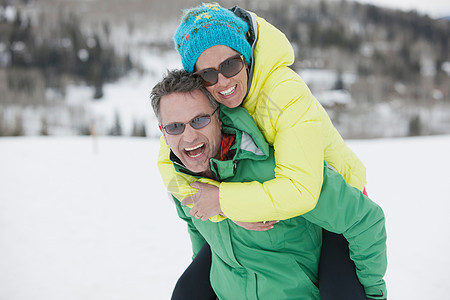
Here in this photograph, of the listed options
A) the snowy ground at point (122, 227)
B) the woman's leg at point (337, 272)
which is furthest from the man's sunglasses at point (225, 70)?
the snowy ground at point (122, 227)

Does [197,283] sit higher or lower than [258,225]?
lower

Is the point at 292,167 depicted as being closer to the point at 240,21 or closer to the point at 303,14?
the point at 240,21

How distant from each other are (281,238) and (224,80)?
58 cm

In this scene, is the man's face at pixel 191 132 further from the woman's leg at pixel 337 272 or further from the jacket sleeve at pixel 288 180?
the woman's leg at pixel 337 272

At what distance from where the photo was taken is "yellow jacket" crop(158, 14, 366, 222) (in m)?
1.03

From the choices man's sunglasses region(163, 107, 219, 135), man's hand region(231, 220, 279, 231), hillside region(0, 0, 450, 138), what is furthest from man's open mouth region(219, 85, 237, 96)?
hillside region(0, 0, 450, 138)

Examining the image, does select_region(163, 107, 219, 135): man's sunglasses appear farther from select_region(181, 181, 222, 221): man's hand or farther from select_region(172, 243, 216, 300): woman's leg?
select_region(172, 243, 216, 300): woman's leg

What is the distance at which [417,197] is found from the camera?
4.16 meters

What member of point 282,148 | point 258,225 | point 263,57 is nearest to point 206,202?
point 258,225

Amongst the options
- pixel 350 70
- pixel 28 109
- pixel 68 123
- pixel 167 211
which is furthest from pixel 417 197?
pixel 350 70

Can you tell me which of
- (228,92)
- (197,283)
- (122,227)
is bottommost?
(122,227)

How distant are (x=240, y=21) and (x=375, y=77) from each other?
78.3 m

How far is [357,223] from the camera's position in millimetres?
1062

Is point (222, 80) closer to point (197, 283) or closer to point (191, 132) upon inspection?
point (191, 132)
